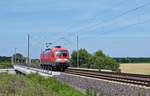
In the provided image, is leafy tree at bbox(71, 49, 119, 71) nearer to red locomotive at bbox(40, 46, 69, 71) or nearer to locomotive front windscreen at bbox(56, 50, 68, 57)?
red locomotive at bbox(40, 46, 69, 71)

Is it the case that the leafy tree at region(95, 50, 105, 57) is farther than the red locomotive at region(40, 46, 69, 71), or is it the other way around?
the leafy tree at region(95, 50, 105, 57)

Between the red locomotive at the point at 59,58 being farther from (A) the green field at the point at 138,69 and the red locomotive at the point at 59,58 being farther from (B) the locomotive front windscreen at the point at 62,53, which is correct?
(A) the green field at the point at 138,69

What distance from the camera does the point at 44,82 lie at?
160ft

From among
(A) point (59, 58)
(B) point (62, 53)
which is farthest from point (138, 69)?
(A) point (59, 58)

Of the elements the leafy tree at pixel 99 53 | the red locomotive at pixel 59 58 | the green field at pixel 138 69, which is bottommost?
the green field at pixel 138 69

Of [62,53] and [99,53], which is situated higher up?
[99,53]

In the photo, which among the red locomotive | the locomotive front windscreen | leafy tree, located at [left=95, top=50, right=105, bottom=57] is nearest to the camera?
the red locomotive

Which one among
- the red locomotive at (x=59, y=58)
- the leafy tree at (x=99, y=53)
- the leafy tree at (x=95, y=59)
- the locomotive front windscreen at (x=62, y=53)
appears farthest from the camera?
the leafy tree at (x=99, y=53)

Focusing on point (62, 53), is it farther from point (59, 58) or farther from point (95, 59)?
point (95, 59)

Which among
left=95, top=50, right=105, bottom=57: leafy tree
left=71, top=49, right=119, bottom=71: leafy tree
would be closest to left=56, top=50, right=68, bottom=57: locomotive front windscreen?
left=71, top=49, right=119, bottom=71: leafy tree

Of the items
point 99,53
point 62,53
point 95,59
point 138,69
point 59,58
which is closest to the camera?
point 59,58

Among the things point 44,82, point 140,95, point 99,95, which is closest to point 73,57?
point 44,82

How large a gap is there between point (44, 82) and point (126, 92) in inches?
963

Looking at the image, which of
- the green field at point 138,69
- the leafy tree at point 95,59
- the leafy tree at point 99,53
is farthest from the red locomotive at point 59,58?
the leafy tree at point 99,53
